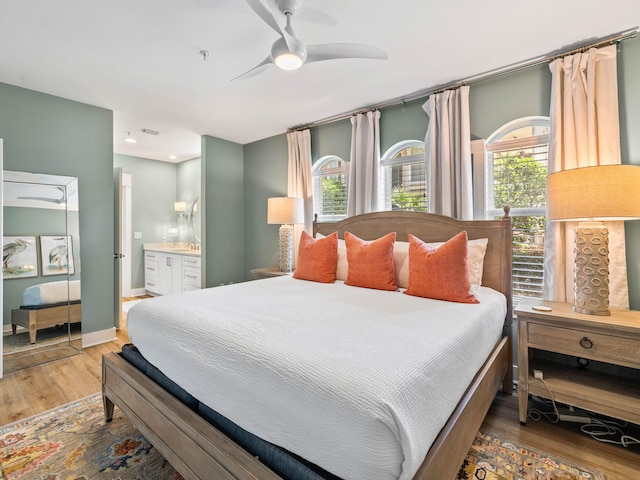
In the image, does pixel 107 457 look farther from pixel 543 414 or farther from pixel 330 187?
pixel 330 187

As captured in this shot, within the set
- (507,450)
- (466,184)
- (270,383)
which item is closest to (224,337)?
(270,383)

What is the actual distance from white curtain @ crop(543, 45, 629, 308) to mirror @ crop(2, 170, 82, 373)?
447 centimetres

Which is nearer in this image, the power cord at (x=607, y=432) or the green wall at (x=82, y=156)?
the power cord at (x=607, y=432)

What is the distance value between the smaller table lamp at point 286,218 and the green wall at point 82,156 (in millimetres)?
1858

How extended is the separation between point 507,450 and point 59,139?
15.1ft

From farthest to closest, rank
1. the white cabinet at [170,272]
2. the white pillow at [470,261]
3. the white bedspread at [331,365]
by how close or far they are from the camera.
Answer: the white cabinet at [170,272]
the white pillow at [470,261]
the white bedspread at [331,365]

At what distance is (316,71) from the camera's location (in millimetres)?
2705

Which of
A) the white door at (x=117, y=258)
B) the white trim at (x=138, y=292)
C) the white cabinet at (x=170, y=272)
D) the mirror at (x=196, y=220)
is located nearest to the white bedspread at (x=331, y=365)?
the white door at (x=117, y=258)

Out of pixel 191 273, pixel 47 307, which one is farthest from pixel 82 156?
pixel 191 273

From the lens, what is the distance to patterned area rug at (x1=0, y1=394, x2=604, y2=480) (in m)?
1.63

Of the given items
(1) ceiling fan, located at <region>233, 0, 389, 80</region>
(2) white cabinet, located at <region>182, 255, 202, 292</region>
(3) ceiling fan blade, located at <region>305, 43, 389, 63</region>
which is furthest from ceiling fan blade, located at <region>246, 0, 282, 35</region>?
(2) white cabinet, located at <region>182, 255, 202, 292</region>

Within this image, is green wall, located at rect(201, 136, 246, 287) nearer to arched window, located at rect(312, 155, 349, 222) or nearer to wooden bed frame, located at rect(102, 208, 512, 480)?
arched window, located at rect(312, 155, 349, 222)

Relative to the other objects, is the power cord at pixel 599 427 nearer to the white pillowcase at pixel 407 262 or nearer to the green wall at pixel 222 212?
the white pillowcase at pixel 407 262

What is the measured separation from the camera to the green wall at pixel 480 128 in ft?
7.12
